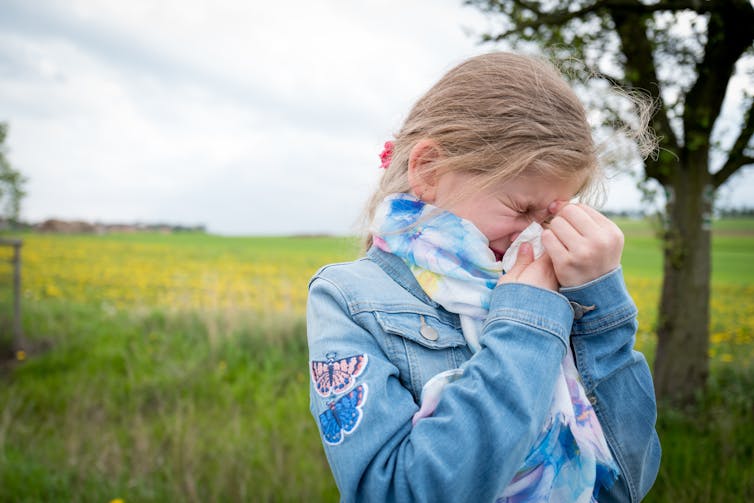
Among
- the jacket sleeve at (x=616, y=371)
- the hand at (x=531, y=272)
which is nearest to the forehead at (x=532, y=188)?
the hand at (x=531, y=272)

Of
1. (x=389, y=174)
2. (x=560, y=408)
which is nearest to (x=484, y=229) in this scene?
(x=389, y=174)

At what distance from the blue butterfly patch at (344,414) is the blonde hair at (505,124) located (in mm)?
492

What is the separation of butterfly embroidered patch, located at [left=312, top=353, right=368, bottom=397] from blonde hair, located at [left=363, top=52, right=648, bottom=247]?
0.44 metres

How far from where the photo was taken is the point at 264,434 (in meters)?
3.52

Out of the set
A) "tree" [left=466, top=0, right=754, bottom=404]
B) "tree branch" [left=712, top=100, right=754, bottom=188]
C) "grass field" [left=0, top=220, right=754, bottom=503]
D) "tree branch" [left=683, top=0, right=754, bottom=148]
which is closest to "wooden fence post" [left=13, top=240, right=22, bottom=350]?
"grass field" [left=0, top=220, right=754, bottom=503]

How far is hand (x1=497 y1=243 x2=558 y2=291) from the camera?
1081 millimetres

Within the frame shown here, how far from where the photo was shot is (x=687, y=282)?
3.78m

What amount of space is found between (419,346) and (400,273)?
0.18m

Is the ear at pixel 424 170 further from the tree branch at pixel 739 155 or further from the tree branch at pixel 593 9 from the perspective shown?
the tree branch at pixel 739 155

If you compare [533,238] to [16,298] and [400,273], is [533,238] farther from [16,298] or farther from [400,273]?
[16,298]

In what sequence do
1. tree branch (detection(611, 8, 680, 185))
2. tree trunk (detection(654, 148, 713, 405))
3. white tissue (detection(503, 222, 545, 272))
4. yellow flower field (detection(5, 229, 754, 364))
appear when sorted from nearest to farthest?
1. white tissue (detection(503, 222, 545, 272))
2. tree branch (detection(611, 8, 680, 185))
3. tree trunk (detection(654, 148, 713, 405))
4. yellow flower field (detection(5, 229, 754, 364))

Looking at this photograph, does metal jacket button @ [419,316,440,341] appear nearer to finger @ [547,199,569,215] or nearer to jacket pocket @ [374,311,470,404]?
jacket pocket @ [374,311,470,404]

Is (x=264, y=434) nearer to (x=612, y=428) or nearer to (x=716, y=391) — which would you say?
(x=612, y=428)

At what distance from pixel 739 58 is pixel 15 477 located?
16.9 feet
